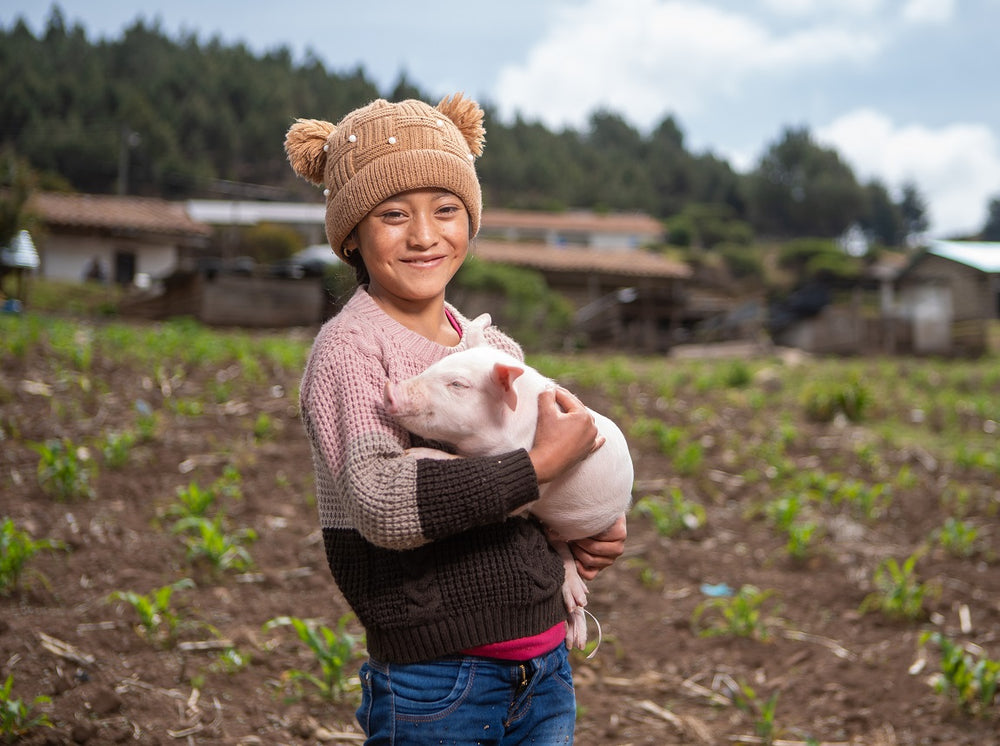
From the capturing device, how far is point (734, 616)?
443 cm

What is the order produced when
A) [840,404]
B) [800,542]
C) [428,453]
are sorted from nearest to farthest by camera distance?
[428,453]
[800,542]
[840,404]

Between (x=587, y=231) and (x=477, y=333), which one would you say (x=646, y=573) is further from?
(x=587, y=231)

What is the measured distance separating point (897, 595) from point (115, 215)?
28.9m

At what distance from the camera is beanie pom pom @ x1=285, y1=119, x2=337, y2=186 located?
2.01 meters

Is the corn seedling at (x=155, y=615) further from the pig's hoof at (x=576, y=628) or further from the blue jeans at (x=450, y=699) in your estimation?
the pig's hoof at (x=576, y=628)

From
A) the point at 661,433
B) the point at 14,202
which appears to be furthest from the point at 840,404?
the point at 14,202

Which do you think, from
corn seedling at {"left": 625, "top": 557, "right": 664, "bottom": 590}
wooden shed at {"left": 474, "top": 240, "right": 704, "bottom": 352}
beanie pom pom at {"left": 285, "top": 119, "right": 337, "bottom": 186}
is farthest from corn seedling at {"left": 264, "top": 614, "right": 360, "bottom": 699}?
wooden shed at {"left": 474, "top": 240, "right": 704, "bottom": 352}

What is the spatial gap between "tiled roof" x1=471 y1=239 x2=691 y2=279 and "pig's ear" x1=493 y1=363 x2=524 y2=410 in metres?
22.7

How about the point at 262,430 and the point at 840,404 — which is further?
the point at 840,404

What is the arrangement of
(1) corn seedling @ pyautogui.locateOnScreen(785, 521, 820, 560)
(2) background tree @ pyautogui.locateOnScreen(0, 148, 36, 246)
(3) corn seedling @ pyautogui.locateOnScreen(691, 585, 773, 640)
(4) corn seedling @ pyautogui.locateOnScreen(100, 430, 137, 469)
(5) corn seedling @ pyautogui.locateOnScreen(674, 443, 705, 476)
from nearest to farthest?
(3) corn seedling @ pyautogui.locateOnScreen(691, 585, 773, 640) → (1) corn seedling @ pyautogui.locateOnScreen(785, 521, 820, 560) → (4) corn seedling @ pyautogui.locateOnScreen(100, 430, 137, 469) → (5) corn seedling @ pyautogui.locateOnScreen(674, 443, 705, 476) → (2) background tree @ pyautogui.locateOnScreen(0, 148, 36, 246)

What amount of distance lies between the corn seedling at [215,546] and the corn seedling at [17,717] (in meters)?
1.44

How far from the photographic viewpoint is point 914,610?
4.51 meters

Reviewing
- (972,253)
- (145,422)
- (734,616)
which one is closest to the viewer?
(734,616)

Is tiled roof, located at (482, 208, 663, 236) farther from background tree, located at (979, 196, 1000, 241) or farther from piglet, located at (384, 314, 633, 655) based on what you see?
piglet, located at (384, 314, 633, 655)
